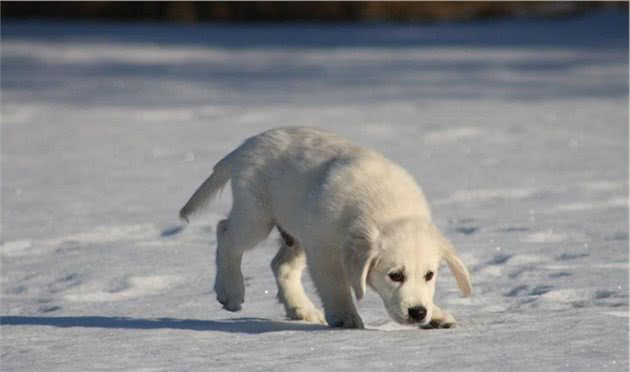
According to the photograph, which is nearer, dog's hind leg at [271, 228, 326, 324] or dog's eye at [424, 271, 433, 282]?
dog's eye at [424, 271, 433, 282]

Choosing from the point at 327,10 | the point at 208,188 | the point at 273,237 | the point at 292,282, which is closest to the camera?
the point at 292,282

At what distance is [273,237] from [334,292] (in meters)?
1.18

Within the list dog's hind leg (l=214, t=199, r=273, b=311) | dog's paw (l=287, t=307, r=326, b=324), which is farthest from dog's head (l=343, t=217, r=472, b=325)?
dog's hind leg (l=214, t=199, r=273, b=311)

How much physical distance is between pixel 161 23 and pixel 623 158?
52.9 ft

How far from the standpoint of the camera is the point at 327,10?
24844mm

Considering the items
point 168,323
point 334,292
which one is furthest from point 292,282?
point 168,323

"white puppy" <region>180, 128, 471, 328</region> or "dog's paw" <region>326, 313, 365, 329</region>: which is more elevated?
"white puppy" <region>180, 128, 471, 328</region>

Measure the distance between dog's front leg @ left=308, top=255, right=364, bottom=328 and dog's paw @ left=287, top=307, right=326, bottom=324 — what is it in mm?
270

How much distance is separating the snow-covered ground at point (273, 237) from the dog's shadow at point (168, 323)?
0.02 meters

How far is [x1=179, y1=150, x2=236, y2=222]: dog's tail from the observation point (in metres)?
5.75

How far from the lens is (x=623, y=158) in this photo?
406 inches

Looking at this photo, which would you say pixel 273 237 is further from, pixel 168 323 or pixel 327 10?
pixel 327 10

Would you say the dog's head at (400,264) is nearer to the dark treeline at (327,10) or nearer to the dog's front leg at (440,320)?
the dog's front leg at (440,320)

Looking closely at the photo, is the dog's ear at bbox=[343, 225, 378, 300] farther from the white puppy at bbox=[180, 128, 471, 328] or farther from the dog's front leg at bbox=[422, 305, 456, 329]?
the dog's front leg at bbox=[422, 305, 456, 329]
